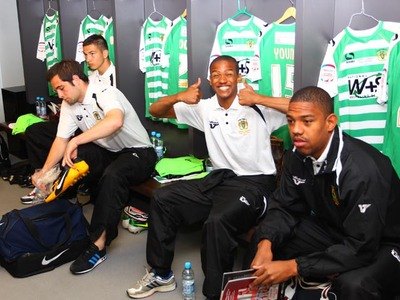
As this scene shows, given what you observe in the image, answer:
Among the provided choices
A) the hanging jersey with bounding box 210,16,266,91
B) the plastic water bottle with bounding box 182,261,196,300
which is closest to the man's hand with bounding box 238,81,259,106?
the hanging jersey with bounding box 210,16,266,91

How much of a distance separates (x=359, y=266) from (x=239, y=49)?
1784 millimetres

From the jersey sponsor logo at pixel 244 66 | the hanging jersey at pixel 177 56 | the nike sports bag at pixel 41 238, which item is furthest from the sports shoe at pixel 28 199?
the jersey sponsor logo at pixel 244 66

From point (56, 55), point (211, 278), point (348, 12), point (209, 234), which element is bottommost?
point (211, 278)

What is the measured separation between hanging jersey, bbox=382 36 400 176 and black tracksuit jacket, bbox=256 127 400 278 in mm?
554

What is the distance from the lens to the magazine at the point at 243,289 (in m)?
1.88

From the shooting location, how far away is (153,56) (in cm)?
384

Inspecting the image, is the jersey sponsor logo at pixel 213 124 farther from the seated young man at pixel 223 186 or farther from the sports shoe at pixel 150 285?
the sports shoe at pixel 150 285

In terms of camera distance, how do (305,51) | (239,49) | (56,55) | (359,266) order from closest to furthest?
(359,266), (305,51), (239,49), (56,55)

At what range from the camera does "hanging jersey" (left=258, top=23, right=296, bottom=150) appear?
291 cm

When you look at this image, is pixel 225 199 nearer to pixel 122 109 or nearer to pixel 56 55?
pixel 122 109

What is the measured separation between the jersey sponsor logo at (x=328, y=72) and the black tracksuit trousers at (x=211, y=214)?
62 cm

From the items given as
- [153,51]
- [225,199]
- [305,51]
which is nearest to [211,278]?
[225,199]

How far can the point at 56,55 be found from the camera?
4.95 metres

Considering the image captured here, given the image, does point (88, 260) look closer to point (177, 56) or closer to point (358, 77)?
point (177, 56)
